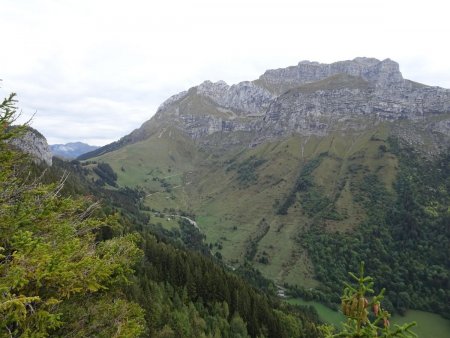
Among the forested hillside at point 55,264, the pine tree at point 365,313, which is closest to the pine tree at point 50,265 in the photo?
the forested hillside at point 55,264

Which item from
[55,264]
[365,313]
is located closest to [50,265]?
[55,264]

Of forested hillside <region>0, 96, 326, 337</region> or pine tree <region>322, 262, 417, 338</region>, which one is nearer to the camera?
pine tree <region>322, 262, 417, 338</region>

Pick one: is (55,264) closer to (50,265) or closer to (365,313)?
(50,265)

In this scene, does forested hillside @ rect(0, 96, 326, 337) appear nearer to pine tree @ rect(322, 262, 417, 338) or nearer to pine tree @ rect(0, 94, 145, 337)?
pine tree @ rect(0, 94, 145, 337)

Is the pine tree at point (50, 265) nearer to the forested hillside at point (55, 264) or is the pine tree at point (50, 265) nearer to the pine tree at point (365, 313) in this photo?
the forested hillside at point (55, 264)

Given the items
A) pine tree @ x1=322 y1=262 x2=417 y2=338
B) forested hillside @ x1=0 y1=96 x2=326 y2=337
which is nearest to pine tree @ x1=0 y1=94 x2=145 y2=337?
forested hillside @ x1=0 y1=96 x2=326 y2=337

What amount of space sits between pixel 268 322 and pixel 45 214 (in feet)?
343

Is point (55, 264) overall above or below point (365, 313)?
above

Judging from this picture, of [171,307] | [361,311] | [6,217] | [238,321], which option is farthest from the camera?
[238,321]

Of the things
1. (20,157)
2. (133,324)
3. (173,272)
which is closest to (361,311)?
(133,324)

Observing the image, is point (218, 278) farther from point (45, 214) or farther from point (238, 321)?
point (45, 214)

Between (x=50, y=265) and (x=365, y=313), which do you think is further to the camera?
(x=50, y=265)

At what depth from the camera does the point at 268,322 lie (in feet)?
353

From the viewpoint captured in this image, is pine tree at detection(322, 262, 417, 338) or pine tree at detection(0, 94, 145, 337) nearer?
pine tree at detection(322, 262, 417, 338)
